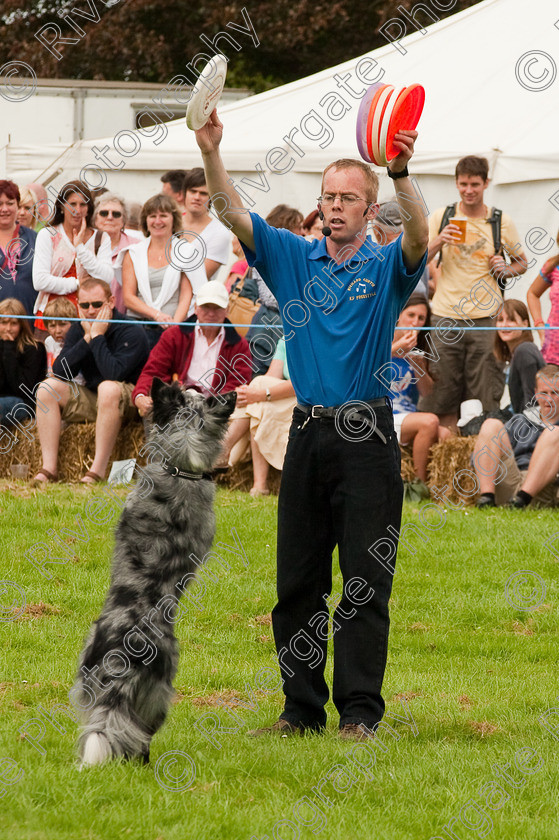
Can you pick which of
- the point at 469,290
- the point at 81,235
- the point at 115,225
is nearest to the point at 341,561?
the point at 469,290

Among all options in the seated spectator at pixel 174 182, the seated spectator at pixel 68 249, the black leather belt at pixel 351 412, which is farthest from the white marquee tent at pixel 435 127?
the black leather belt at pixel 351 412

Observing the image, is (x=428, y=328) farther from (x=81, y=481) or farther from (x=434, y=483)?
(x=81, y=481)

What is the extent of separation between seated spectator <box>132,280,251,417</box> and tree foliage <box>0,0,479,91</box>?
18927mm

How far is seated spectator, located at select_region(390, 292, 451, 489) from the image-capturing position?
11156mm

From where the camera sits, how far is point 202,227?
40.2 ft

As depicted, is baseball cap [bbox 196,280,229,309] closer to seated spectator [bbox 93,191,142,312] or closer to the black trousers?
seated spectator [bbox 93,191,142,312]

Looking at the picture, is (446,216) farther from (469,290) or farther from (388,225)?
(388,225)

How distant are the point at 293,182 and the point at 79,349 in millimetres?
4113

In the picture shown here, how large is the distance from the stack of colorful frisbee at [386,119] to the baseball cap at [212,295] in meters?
5.85

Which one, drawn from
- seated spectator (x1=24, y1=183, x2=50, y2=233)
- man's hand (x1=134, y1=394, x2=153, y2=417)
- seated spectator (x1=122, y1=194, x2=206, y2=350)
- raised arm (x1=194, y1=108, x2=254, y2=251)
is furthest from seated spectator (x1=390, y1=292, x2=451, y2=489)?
raised arm (x1=194, y1=108, x2=254, y2=251)

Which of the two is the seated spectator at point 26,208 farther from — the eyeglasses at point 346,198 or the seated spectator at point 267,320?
the eyeglasses at point 346,198

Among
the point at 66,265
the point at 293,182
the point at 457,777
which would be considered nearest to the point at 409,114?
the point at 457,777

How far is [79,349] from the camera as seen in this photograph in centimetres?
1137

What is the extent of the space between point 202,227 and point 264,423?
2544 millimetres
